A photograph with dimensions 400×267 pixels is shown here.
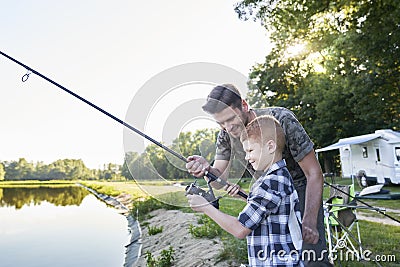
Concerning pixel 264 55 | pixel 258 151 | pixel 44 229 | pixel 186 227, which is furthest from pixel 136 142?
pixel 264 55

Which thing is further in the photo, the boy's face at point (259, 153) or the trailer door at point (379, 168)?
the trailer door at point (379, 168)

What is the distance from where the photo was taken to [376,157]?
1772cm

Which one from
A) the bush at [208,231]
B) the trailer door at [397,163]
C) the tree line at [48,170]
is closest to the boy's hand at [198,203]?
the bush at [208,231]

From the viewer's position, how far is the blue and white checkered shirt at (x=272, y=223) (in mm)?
1773

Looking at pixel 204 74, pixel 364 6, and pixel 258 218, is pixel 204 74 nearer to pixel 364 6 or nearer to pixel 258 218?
pixel 258 218

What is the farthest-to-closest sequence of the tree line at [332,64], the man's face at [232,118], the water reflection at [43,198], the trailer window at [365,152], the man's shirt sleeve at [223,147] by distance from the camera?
the water reflection at [43,198]
the trailer window at [365,152]
the tree line at [332,64]
the man's shirt sleeve at [223,147]
the man's face at [232,118]

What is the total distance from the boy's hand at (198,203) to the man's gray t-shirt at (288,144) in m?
0.44

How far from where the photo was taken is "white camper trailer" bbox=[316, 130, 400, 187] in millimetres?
16438

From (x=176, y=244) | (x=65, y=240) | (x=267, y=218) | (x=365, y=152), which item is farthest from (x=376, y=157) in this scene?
(x=267, y=218)

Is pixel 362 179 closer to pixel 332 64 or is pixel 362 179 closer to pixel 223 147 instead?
pixel 332 64

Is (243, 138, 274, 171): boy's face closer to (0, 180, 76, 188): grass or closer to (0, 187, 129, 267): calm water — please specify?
(0, 187, 129, 267): calm water

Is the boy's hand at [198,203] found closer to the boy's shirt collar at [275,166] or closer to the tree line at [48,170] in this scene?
the boy's shirt collar at [275,166]

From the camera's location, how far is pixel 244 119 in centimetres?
202

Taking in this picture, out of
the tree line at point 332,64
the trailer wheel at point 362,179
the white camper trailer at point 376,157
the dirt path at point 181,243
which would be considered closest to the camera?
the dirt path at point 181,243
